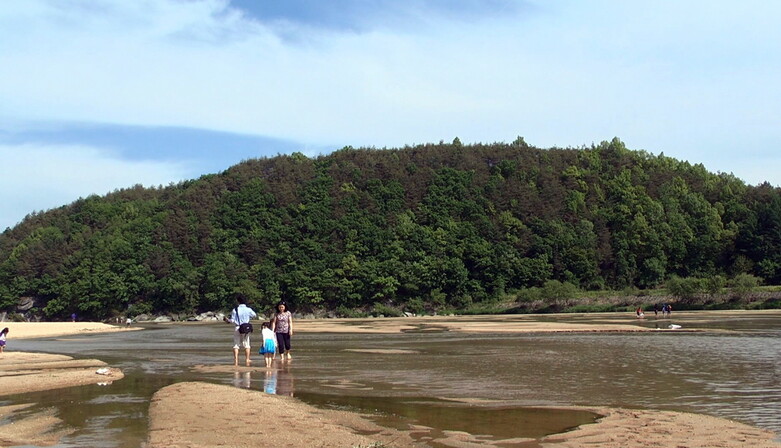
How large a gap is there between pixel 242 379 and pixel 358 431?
→ 7020 mm

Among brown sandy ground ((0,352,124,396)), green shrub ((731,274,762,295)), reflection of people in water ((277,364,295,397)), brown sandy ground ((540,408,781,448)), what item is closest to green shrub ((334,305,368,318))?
green shrub ((731,274,762,295))

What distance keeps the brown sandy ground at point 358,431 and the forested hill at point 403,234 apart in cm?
10288

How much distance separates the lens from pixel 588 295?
3723 inches

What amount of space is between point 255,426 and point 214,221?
13824 cm

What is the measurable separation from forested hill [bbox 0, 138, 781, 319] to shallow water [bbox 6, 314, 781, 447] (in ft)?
299

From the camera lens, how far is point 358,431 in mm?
10406

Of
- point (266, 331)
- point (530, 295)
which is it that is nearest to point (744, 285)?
point (530, 295)

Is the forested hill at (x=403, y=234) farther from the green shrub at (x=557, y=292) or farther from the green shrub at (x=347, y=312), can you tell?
the green shrub at (x=557, y=292)

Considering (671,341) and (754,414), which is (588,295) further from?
(754,414)

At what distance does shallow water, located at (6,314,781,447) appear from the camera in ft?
37.1

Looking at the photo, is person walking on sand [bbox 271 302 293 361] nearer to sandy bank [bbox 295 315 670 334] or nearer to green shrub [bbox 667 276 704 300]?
sandy bank [bbox 295 315 670 334]

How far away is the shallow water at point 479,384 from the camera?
11.3m

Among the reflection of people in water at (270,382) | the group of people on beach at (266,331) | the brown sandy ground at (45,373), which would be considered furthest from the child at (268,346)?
the brown sandy ground at (45,373)

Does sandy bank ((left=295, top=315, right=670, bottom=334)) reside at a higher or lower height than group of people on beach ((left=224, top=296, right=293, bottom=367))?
lower
